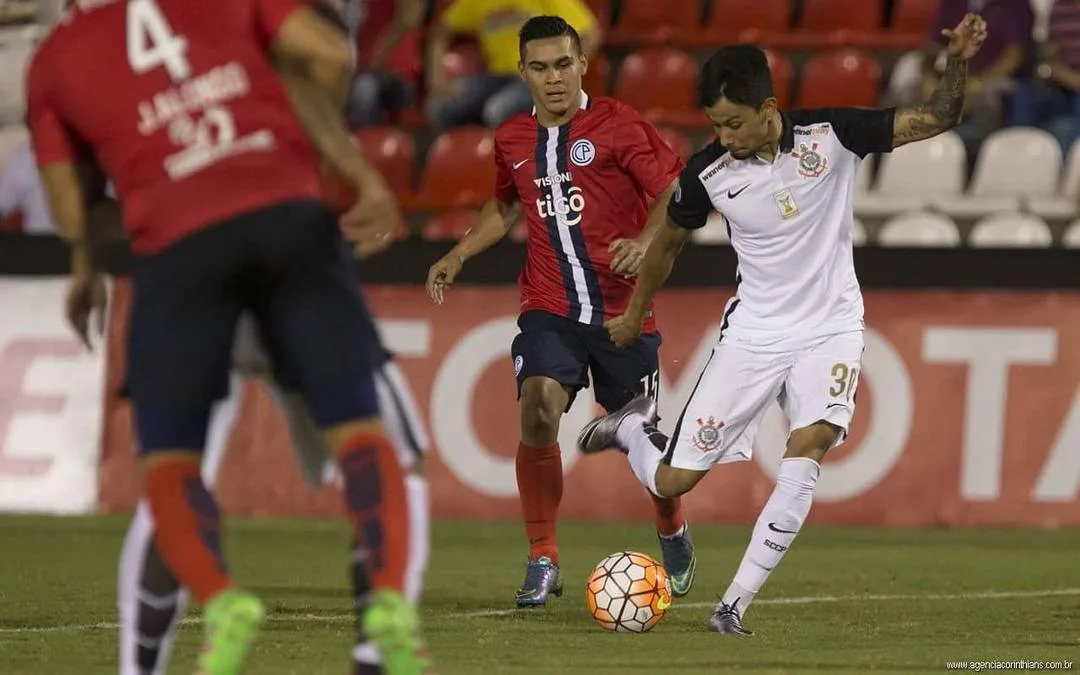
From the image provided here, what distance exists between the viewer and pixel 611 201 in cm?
812

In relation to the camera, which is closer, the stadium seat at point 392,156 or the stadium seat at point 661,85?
the stadium seat at point 392,156

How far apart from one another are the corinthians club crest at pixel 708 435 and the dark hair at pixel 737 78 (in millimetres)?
1152

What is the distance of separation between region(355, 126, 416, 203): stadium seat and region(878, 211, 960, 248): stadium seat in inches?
136

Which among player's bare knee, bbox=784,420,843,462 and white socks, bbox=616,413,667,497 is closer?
player's bare knee, bbox=784,420,843,462

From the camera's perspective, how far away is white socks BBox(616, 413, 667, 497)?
24.7ft

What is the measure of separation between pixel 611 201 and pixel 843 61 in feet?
23.8

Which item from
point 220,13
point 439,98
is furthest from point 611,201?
point 439,98

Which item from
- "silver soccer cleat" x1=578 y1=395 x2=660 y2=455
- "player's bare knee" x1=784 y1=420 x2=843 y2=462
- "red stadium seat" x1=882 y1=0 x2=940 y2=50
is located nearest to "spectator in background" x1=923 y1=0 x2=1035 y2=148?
"red stadium seat" x1=882 y1=0 x2=940 y2=50

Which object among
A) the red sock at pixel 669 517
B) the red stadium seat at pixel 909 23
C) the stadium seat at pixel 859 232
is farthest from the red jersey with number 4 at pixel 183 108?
the red stadium seat at pixel 909 23

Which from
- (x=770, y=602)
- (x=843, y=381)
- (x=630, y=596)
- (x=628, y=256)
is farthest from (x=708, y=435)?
(x=770, y=602)

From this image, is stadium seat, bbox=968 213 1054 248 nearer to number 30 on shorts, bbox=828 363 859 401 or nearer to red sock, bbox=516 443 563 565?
red sock, bbox=516 443 563 565

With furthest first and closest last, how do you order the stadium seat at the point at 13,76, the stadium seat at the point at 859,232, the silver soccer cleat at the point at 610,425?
the stadium seat at the point at 13,76
the stadium seat at the point at 859,232
the silver soccer cleat at the point at 610,425

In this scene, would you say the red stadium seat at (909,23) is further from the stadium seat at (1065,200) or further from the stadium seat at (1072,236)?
the stadium seat at (1072,236)

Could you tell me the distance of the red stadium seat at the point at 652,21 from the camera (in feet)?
52.3
